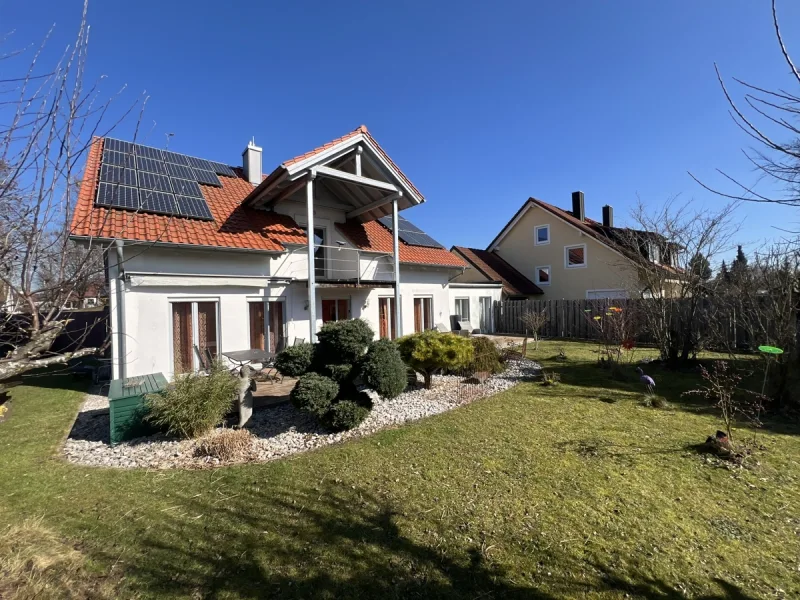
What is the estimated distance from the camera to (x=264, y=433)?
5.95 metres

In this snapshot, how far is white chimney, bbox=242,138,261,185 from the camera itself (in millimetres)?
14047

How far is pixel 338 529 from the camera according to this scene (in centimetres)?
336

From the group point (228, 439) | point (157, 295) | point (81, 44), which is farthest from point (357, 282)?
point (81, 44)

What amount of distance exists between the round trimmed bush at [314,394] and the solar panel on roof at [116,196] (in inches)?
259

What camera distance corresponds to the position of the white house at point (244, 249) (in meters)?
8.70

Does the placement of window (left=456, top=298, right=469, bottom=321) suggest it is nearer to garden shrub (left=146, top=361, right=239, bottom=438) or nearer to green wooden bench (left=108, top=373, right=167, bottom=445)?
garden shrub (left=146, top=361, right=239, bottom=438)

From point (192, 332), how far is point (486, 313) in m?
16.5

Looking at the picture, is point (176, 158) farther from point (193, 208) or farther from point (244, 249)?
point (244, 249)

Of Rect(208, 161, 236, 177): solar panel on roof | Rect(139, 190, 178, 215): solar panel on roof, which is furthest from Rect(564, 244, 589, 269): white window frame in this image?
Rect(139, 190, 178, 215): solar panel on roof

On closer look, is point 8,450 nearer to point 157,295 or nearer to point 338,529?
point 157,295

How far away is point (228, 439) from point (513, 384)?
651 centimetres

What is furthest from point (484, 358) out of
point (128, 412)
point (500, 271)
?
point (500, 271)

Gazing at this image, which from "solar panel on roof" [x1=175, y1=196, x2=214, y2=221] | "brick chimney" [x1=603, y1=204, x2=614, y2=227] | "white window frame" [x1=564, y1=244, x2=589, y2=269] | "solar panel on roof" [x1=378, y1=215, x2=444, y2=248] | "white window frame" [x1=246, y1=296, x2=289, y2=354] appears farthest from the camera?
"brick chimney" [x1=603, y1=204, x2=614, y2=227]

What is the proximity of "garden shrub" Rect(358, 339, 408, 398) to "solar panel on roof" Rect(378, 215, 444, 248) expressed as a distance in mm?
9883
